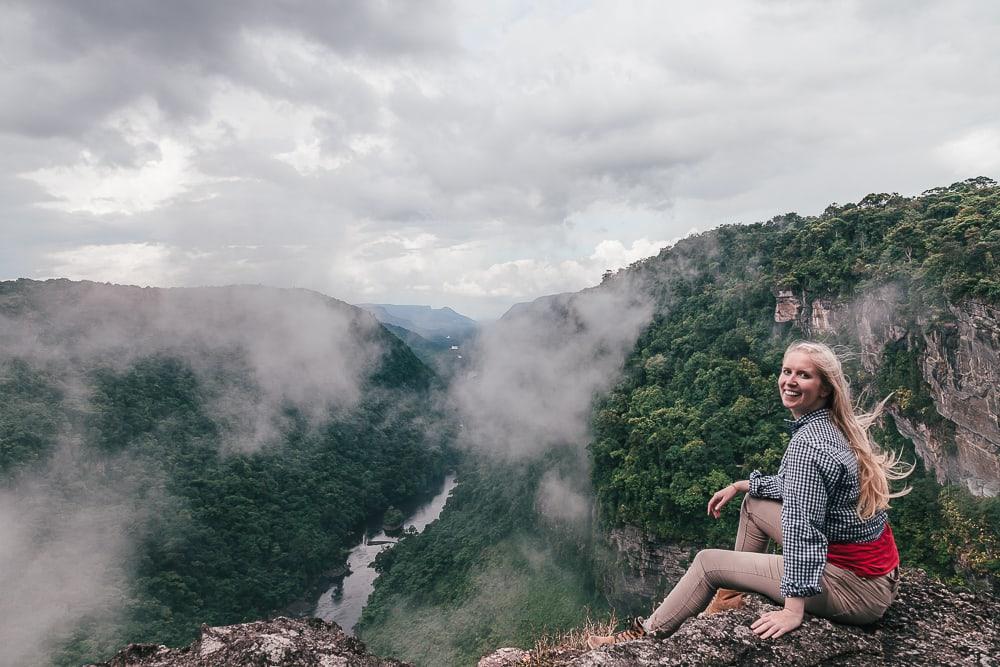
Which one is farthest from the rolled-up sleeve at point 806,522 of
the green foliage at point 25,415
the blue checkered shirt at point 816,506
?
the green foliage at point 25,415

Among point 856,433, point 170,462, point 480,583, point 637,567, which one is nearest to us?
point 856,433

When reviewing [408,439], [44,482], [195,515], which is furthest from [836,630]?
[408,439]

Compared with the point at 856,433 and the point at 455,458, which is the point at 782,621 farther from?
the point at 455,458

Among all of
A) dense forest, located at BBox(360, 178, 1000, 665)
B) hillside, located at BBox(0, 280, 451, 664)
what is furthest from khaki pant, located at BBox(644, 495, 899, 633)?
hillside, located at BBox(0, 280, 451, 664)

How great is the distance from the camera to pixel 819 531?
321 cm

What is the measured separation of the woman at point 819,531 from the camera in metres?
3.20

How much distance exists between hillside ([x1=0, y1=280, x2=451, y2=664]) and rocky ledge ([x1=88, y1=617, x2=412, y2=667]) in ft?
182

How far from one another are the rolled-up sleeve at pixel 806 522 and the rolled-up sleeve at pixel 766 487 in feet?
1.75

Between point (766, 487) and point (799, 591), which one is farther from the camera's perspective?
point (766, 487)

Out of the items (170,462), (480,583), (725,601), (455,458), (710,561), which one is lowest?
(455,458)

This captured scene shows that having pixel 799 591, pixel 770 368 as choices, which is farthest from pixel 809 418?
pixel 770 368

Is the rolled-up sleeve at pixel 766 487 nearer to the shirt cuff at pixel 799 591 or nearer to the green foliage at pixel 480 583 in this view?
the shirt cuff at pixel 799 591

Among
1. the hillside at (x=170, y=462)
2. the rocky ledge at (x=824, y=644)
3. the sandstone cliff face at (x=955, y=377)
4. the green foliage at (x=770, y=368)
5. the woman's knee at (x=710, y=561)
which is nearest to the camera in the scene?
the rocky ledge at (x=824, y=644)

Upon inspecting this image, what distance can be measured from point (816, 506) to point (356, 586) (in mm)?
75638
